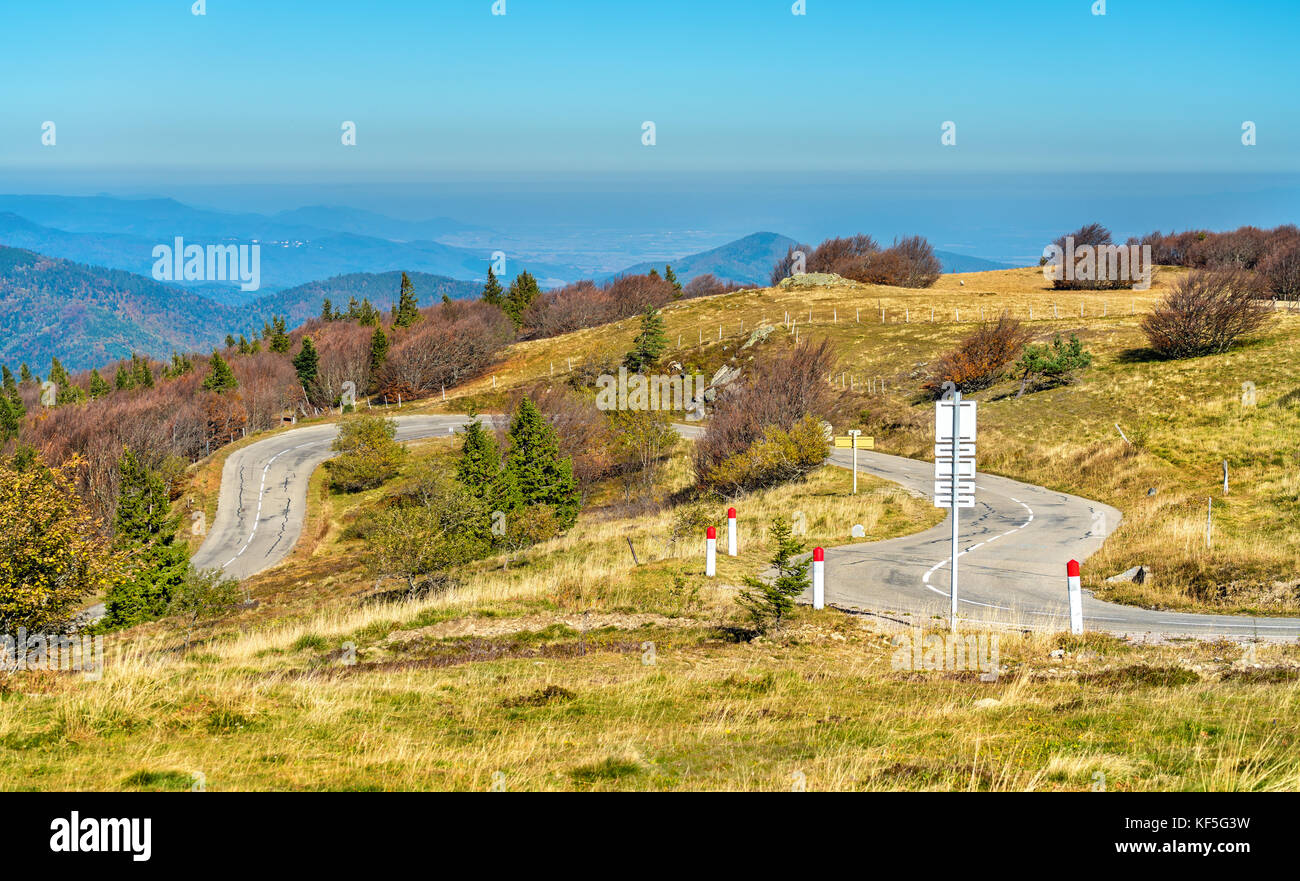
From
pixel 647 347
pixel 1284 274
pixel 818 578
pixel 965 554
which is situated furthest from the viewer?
pixel 647 347

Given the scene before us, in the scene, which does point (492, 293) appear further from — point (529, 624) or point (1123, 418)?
point (529, 624)

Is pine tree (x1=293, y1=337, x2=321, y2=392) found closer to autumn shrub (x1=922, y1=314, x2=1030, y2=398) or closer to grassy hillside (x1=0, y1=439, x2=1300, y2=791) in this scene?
autumn shrub (x1=922, y1=314, x2=1030, y2=398)

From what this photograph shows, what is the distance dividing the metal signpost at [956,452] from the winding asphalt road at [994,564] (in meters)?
2.90

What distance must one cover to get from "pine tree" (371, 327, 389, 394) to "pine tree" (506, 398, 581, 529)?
170 feet

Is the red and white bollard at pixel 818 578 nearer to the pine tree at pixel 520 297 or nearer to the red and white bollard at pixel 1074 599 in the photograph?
the red and white bollard at pixel 1074 599

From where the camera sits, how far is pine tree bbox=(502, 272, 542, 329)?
110100 mm

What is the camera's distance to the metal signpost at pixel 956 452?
15281 mm

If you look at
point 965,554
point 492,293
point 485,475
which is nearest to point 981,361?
point 485,475

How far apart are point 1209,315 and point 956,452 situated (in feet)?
123

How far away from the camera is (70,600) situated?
15.2 meters

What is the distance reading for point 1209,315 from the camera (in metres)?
44.5

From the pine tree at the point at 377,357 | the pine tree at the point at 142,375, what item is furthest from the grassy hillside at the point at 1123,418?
the pine tree at the point at 142,375
